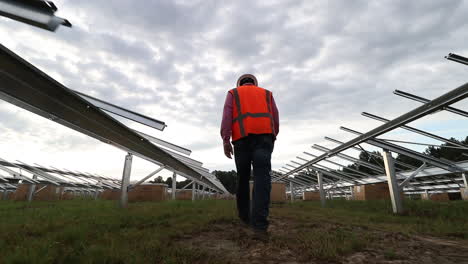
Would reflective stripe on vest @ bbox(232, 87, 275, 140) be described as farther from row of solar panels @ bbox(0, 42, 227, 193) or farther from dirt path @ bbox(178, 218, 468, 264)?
row of solar panels @ bbox(0, 42, 227, 193)

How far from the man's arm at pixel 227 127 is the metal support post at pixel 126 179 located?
5047 millimetres

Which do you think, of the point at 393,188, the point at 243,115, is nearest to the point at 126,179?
the point at 243,115

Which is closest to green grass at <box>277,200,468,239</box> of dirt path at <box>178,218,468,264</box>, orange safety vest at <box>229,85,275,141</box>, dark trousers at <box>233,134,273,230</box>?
dirt path at <box>178,218,468,264</box>

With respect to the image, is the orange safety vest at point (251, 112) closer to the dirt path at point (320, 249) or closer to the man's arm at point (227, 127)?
the man's arm at point (227, 127)

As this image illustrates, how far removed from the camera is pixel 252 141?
10.6 feet

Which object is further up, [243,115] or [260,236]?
[243,115]

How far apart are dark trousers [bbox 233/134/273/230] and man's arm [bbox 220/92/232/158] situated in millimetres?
113

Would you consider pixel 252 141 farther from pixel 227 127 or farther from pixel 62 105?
pixel 62 105

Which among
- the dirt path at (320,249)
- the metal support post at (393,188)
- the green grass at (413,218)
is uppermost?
the metal support post at (393,188)

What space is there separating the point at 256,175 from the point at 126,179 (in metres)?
5.73

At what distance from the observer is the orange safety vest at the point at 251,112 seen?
10.4ft

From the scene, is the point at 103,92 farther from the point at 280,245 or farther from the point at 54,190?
the point at 54,190

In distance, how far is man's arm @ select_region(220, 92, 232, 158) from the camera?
3383 millimetres

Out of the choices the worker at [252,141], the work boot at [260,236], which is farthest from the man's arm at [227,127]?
the work boot at [260,236]
